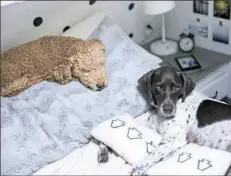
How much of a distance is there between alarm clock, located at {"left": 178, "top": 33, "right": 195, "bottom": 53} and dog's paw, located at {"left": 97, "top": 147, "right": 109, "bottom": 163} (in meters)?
1.14

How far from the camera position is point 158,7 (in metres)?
2.36

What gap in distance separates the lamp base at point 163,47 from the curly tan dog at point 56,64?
73cm

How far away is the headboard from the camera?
1.85m

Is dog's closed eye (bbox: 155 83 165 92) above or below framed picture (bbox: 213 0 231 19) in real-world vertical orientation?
below

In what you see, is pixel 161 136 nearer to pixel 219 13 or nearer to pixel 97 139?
pixel 97 139

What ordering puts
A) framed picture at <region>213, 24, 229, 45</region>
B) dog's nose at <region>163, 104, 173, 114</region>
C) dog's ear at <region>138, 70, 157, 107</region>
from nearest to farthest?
dog's nose at <region>163, 104, 173, 114</region>
dog's ear at <region>138, 70, 157, 107</region>
framed picture at <region>213, 24, 229, 45</region>

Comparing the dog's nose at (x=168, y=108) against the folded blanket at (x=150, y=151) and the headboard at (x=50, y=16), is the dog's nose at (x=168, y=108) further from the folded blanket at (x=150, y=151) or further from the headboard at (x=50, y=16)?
the headboard at (x=50, y=16)

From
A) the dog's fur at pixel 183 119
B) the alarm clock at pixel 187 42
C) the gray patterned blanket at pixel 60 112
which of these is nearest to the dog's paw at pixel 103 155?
the gray patterned blanket at pixel 60 112

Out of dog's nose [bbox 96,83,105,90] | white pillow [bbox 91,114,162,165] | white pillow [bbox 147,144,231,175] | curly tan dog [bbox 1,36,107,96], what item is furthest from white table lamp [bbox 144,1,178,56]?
white pillow [bbox 147,144,231,175]

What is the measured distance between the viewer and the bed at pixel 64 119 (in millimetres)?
1544

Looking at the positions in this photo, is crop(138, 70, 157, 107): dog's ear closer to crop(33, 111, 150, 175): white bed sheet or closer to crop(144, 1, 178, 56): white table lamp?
crop(33, 111, 150, 175): white bed sheet

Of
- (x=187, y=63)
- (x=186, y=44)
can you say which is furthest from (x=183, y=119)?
(x=186, y=44)

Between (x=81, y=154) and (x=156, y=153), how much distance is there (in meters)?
0.35

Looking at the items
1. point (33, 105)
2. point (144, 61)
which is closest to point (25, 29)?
point (33, 105)
